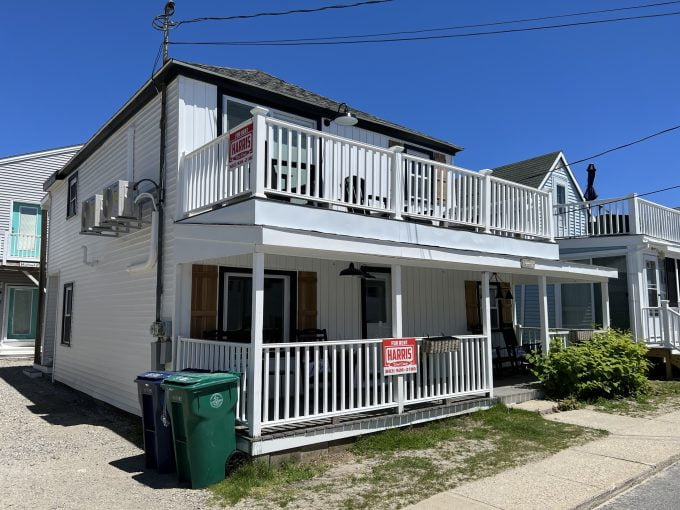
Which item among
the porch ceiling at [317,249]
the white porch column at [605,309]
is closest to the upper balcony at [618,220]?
the white porch column at [605,309]

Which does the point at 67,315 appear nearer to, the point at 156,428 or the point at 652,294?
the point at 156,428

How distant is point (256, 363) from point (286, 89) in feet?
20.7

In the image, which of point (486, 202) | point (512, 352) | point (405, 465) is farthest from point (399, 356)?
point (512, 352)

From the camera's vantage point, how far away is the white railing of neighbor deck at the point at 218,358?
6.40 metres

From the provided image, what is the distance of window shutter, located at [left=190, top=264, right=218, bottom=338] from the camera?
807 centimetres

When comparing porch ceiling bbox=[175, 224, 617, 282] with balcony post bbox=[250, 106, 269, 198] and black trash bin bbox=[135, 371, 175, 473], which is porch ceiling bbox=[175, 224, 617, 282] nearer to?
balcony post bbox=[250, 106, 269, 198]

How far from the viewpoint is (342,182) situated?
7.43m

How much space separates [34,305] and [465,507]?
21.1 meters

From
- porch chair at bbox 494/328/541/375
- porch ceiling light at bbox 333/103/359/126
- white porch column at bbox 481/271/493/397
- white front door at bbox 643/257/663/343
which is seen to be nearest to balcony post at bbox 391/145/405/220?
porch ceiling light at bbox 333/103/359/126

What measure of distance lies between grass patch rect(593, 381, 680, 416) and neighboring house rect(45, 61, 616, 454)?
190cm

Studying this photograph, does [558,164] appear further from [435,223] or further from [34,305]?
[34,305]

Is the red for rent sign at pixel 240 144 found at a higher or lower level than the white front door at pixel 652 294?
higher

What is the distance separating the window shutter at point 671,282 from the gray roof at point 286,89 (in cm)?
908

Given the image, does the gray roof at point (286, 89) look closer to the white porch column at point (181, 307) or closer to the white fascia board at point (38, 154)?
the white porch column at point (181, 307)
